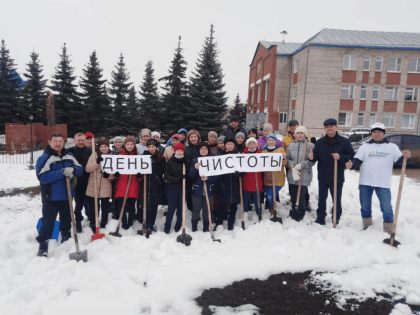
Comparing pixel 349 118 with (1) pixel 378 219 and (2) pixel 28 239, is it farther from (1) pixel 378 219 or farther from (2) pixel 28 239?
(2) pixel 28 239

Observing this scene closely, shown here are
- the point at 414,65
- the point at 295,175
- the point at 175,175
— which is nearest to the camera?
the point at 175,175

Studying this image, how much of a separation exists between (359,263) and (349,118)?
97.2ft

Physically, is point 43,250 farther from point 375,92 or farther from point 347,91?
point 375,92

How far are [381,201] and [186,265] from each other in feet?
12.3

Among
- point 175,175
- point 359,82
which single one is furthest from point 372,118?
point 175,175

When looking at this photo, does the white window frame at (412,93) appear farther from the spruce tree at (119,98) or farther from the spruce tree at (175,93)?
the spruce tree at (119,98)

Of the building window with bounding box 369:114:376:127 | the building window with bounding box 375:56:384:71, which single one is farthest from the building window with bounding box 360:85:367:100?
the building window with bounding box 375:56:384:71

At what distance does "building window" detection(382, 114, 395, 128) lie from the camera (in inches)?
1210

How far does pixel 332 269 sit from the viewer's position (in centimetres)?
433

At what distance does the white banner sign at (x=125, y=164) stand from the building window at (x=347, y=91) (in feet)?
97.9

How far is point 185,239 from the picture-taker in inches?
203

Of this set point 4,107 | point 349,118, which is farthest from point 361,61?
point 4,107

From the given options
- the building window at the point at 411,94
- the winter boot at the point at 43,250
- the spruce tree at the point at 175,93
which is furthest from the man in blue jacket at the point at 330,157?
the building window at the point at 411,94

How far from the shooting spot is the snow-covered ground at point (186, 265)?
11.5 ft
